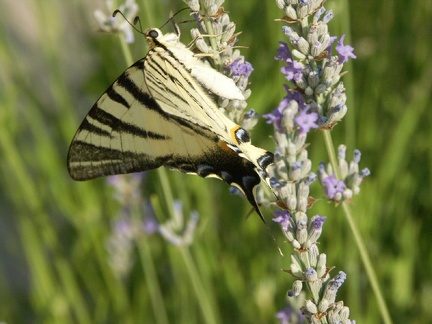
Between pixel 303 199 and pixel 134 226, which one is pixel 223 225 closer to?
pixel 134 226

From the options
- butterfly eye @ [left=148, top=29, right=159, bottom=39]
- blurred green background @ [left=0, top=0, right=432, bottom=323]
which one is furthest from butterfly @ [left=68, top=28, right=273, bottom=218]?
blurred green background @ [left=0, top=0, right=432, bottom=323]

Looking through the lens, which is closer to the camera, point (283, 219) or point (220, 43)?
point (283, 219)

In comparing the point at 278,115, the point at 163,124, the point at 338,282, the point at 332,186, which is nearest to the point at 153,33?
the point at 163,124

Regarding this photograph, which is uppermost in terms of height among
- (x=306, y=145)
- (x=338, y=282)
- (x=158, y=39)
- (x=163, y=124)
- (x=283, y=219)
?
(x=158, y=39)

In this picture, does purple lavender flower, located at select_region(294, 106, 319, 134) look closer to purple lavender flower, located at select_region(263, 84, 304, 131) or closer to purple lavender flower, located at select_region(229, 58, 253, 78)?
purple lavender flower, located at select_region(263, 84, 304, 131)

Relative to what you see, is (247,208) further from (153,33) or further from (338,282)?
(338,282)

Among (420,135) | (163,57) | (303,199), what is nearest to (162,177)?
(163,57)
